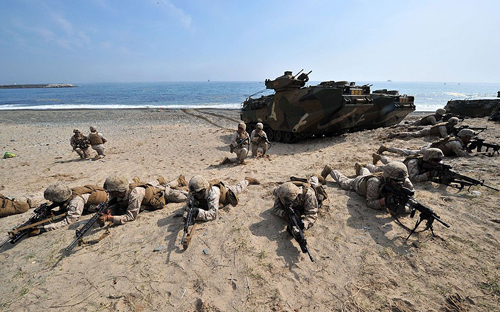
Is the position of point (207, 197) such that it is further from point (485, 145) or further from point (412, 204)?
point (485, 145)

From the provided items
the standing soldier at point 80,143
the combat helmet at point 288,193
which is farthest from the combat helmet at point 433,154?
the standing soldier at point 80,143

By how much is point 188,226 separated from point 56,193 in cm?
261

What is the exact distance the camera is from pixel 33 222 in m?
4.54

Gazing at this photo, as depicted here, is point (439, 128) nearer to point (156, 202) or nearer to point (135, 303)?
point (156, 202)

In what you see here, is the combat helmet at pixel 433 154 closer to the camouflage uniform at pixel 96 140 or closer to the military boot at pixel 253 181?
the military boot at pixel 253 181

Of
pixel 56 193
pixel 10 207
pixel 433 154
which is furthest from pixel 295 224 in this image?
pixel 10 207

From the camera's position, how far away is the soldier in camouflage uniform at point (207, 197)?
14.4 feet

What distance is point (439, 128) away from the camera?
9828mm

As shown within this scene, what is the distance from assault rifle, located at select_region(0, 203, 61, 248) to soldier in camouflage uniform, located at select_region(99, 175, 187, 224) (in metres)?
1.07

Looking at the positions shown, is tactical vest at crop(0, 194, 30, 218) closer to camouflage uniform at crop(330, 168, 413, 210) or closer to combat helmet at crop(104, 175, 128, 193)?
combat helmet at crop(104, 175, 128, 193)

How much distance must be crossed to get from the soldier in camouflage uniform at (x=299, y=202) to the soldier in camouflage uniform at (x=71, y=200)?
3.79 meters

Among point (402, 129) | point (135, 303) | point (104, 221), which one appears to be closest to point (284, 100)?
point (402, 129)

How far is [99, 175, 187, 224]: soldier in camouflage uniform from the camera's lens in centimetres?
450

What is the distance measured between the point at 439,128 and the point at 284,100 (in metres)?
6.43
